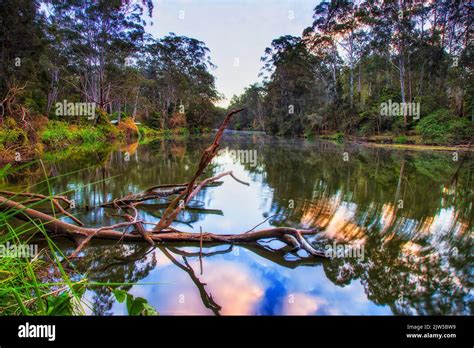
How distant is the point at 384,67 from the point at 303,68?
8.59 metres

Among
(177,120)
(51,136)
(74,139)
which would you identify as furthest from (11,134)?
(177,120)

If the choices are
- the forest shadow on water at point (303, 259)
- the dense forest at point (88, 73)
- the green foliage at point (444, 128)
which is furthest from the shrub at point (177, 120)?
the forest shadow on water at point (303, 259)

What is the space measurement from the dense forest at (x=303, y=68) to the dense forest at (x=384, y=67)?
0.09m

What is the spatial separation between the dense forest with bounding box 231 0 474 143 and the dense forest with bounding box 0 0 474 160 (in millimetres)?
90

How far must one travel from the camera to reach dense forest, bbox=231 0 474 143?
19.5 meters

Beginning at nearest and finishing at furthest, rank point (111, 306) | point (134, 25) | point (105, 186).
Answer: point (111, 306)
point (105, 186)
point (134, 25)

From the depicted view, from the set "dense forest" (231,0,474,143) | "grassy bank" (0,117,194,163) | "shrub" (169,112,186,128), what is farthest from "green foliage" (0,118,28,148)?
"shrub" (169,112,186,128)

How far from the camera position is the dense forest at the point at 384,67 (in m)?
19.5

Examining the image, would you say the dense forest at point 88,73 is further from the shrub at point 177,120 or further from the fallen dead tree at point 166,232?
the fallen dead tree at point 166,232
